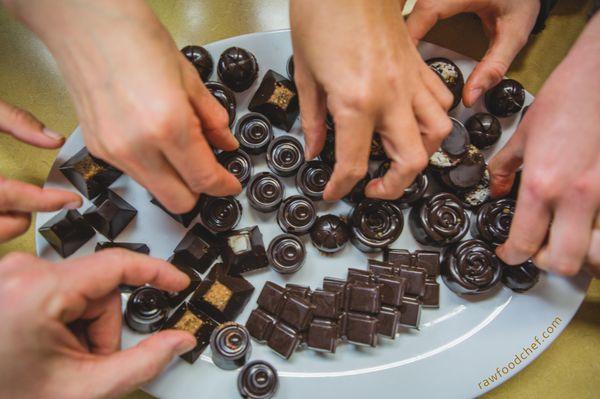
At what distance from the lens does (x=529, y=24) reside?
1800 millimetres

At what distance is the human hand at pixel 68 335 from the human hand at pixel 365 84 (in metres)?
0.71

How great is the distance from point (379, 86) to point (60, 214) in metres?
1.25

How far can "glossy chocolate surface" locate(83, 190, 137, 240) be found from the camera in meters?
1.64

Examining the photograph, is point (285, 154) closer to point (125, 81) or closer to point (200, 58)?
point (200, 58)

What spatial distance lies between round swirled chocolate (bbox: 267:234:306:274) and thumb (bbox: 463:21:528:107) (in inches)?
34.8

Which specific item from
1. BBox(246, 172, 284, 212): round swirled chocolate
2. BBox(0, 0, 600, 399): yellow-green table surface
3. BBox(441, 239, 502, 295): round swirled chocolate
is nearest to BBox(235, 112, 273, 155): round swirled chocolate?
BBox(246, 172, 284, 212): round swirled chocolate

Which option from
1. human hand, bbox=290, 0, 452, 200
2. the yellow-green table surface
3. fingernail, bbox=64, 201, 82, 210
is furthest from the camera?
the yellow-green table surface

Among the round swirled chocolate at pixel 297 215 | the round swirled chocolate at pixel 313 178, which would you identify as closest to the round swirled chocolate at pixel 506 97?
the round swirled chocolate at pixel 313 178

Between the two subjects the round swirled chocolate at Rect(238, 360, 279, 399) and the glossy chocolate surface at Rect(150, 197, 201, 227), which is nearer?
the round swirled chocolate at Rect(238, 360, 279, 399)

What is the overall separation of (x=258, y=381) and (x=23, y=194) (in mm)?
1013

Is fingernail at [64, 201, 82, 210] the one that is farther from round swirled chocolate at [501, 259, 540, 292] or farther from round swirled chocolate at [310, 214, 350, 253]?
round swirled chocolate at [501, 259, 540, 292]

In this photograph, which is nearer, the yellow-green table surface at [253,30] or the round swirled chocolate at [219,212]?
the round swirled chocolate at [219,212]

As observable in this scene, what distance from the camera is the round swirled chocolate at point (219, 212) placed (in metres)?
1.70

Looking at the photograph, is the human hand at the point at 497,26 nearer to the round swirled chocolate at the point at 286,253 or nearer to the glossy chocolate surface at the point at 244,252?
the round swirled chocolate at the point at 286,253
